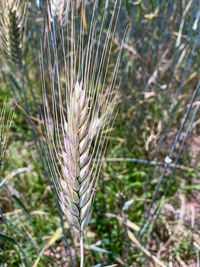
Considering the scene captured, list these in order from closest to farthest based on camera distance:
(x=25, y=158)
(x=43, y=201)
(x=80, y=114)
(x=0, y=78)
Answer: (x=80, y=114)
(x=43, y=201)
(x=25, y=158)
(x=0, y=78)

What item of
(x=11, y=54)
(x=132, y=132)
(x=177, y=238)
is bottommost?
(x=177, y=238)

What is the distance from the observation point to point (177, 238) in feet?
4.25

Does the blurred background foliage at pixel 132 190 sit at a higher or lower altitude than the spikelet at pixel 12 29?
lower

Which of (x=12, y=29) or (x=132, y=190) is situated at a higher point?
(x=12, y=29)

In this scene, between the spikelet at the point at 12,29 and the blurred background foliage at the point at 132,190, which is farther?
the blurred background foliage at the point at 132,190

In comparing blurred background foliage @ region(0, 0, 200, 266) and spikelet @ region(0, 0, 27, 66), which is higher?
spikelet @ region(0, 0, 27, 66)

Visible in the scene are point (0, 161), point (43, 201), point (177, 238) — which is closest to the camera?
point (0, 161)

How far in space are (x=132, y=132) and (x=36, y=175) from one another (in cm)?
76

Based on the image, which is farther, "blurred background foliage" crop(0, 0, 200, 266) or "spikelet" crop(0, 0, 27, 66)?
"blurred background foliage" crop(0, 0, 200, 266)

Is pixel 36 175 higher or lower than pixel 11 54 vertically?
lower

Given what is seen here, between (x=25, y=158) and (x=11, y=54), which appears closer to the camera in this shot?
(x=11, y=54)

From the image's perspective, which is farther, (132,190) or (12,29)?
(132,190)

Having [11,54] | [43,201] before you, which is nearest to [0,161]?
[11,54]

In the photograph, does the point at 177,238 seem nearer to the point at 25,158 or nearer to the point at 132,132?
the point at 132,132
